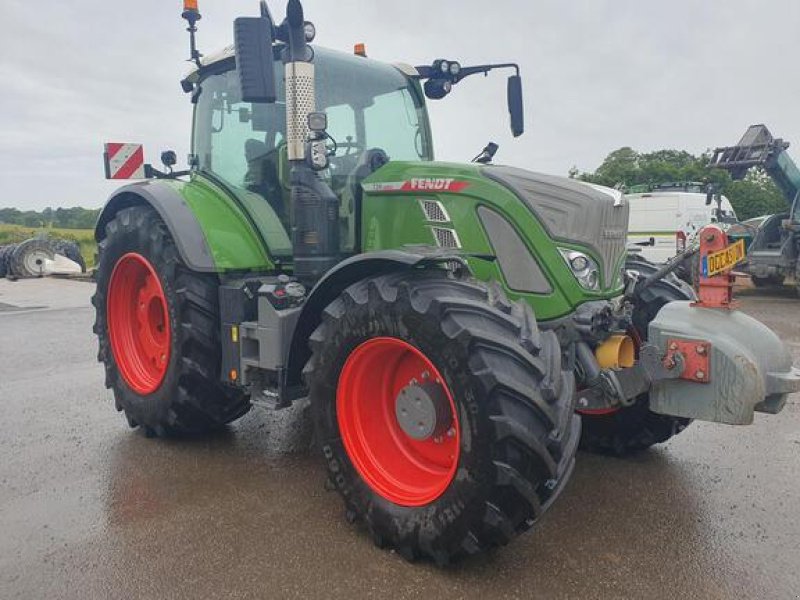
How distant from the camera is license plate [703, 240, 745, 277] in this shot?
3006 millimetres

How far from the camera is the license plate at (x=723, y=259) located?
3006 mm

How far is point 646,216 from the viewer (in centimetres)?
1623

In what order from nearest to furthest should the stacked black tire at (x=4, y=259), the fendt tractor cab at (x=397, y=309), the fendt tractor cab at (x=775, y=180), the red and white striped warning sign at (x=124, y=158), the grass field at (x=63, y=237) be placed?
the fendt tractor cab at (x=397, y=309) < the red and white striped warning sign at (x=124, y=158) < the fendt tractor cab at (x=775, y=180) < the stacked black tire at (x=4, y=259) < the grass field at (x=63, y=237)

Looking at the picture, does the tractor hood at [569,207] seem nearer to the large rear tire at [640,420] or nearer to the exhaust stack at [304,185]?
the large rear tire at [640,420]

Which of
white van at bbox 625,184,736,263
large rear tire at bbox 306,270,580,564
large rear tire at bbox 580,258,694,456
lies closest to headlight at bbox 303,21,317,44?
large rear tire at bbox 306,270,580,564

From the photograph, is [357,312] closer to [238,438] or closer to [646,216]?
[238,438]

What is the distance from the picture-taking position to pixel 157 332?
194 inches

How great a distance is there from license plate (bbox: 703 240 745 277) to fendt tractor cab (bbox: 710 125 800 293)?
36.9ft

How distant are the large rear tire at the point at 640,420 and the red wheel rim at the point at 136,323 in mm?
3046

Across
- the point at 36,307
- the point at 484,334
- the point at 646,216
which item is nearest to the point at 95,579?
the point at 484,334

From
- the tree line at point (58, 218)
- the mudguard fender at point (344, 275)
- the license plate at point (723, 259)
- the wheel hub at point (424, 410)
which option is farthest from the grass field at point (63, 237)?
the license plate at point (723, 259)

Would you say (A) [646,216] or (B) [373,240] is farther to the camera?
(A) [646,216]

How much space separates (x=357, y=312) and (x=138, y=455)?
2.21 m

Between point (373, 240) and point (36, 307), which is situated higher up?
point (373, 240)
